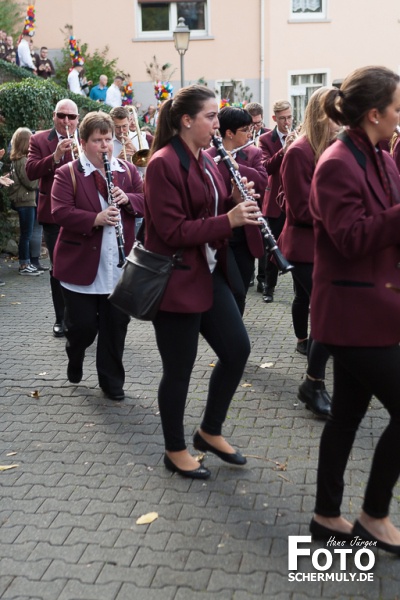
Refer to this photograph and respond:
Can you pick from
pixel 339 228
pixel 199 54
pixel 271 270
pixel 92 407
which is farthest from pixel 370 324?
pixel 199 54

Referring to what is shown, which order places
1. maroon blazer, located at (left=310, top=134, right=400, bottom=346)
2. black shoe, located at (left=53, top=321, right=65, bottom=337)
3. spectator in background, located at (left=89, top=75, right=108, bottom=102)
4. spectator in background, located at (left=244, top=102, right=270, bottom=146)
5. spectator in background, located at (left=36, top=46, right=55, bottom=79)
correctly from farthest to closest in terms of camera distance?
spectator in background, located at (left=89, top=75, right=108, bottom=102) → spectator in background, located at (left=36, top=46, right=55, bottom=79) → spectator in background, located at (left=244, top=102, right=270, bottom=146) → black shoe, located at (left=53, top=321, right=65, bottom=337) → maroon blazer, located at (left=310, top=134, right=400, bottom=346)

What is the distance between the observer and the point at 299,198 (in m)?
5.48

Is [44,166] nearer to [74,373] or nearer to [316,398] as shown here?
[74,373]

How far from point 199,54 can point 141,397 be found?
22952 millimetres

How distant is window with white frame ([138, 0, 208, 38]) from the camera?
90.7 feet

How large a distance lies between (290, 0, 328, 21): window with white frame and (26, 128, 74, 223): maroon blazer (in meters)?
20.9

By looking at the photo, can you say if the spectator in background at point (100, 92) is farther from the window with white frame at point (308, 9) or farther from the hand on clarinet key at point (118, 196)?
the hand on clarinet key at point (118, 196)

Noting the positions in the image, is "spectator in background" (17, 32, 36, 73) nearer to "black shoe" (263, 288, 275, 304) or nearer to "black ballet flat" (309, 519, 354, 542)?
"black shoe" (263, 288, 275, 304)

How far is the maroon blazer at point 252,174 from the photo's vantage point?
6281mm

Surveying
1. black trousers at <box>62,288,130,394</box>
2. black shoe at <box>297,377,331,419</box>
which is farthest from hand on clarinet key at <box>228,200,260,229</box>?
black trousers at <box>62,288,130,394</box>

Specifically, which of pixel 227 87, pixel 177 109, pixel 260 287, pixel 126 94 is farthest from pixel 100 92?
pixel 177 109

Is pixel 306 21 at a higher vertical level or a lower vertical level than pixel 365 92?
higher

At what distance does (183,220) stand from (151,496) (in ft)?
4.70

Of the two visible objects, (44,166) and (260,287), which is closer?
(44,166)
